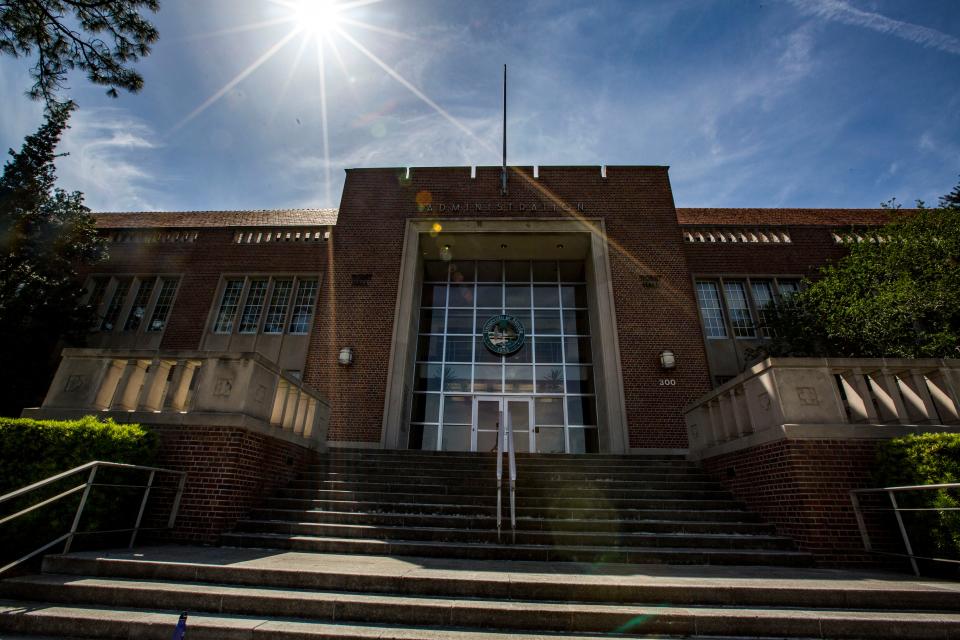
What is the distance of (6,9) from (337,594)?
890 cm

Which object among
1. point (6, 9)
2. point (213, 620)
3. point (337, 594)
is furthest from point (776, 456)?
point (6, 9)

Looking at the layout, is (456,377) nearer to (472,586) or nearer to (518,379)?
(518,379)

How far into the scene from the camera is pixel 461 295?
1449 cm

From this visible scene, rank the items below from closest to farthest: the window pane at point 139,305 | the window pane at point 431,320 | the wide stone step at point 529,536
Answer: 1. the wide stone step at point 529,536
2. the window pane at point 139,305
3. the window pane at point 431,320

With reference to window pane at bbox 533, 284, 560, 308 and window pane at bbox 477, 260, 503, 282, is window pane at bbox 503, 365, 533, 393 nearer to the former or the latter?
window pane at bbox 533, 284, 560, 308

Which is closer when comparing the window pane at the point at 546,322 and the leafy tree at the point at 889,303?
the leafy tree at the point at 889,303

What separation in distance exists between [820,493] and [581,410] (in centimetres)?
774

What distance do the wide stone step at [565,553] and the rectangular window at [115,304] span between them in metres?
13.4

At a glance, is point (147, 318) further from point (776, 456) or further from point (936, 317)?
point (936, 317)

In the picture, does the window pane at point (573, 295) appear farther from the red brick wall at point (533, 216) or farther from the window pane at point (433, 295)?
the window pane at point (433, 295)

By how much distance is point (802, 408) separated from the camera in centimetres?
541

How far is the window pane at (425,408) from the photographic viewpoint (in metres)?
12.7

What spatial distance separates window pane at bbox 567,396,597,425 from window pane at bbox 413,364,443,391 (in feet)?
13.4

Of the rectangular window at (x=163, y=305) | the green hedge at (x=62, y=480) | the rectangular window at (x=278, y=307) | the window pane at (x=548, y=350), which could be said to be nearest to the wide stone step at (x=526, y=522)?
the green hedge at (x=62, y=480)
